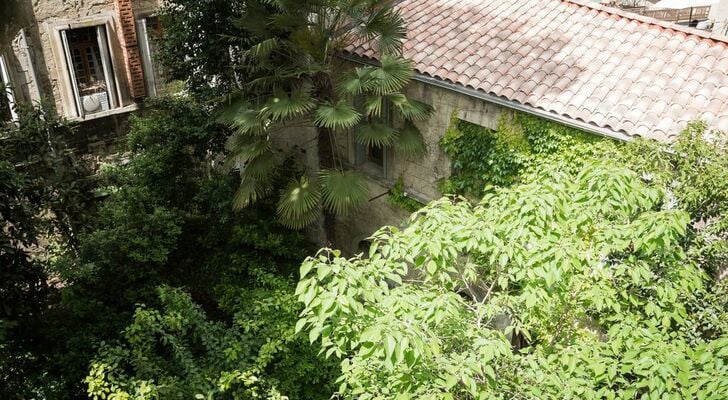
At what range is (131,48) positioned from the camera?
48.3 ft

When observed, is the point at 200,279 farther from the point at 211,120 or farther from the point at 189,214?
the point at 211,120

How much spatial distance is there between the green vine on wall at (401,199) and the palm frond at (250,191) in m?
2.42

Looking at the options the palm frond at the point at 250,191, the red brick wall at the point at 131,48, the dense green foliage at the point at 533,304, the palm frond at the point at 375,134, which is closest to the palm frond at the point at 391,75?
the palm frond at the point at 375,134

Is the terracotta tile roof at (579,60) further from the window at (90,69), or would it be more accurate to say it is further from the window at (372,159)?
the window at (90,69)

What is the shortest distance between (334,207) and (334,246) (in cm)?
348

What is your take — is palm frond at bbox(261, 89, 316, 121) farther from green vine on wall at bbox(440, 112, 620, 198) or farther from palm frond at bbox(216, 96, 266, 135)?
green vine on wall at bbox(440, 112, 620, 198)

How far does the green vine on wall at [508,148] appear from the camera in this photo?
804 cm

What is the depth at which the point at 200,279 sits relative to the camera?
34.5 feet

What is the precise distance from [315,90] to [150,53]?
719 cm

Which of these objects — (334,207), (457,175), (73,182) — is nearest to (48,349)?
(73,182)

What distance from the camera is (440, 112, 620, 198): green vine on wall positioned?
804cm

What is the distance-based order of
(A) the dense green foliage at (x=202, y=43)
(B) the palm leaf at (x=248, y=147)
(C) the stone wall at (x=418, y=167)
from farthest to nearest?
(A) the dense green foliage at (x=202, y=43) < (B) the palm leaf at (x=248, y=147) < (C) the stone wall at (x=418, y=167)

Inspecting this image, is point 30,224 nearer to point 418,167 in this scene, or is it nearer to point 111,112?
point 418,167

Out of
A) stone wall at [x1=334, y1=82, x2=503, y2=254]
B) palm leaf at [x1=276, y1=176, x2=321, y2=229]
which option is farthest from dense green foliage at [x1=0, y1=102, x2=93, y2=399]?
stone wall at [x1=334, y1=82, x2=503, y2=254]
